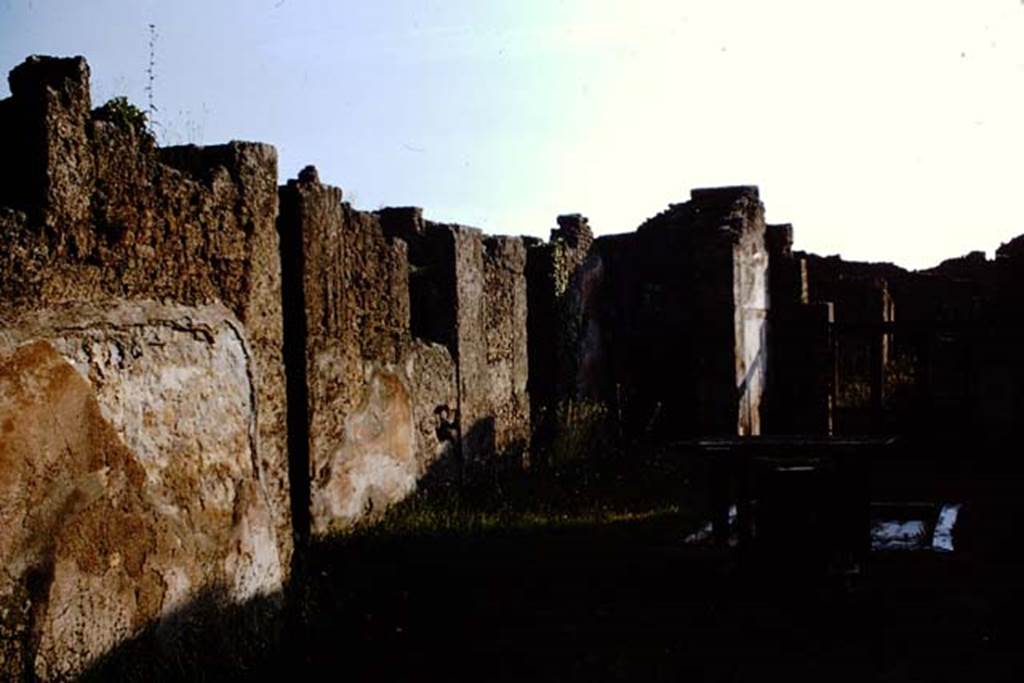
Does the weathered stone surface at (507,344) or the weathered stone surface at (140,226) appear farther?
the weathered stone surface at (507,344)

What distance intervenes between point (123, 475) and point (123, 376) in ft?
1.17

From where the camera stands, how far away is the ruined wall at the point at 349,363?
5.95 metres

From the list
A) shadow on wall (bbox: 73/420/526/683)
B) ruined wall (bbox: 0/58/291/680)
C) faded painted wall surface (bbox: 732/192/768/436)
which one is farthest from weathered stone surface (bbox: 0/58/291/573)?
faded painted wall surface (bbox: 732/192/768/436)

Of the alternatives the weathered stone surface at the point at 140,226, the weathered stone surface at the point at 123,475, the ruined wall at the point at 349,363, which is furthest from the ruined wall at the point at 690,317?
the weathered stone surface at the point at 123,475

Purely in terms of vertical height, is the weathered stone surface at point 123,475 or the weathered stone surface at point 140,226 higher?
the weathered stone surface at point 140,226

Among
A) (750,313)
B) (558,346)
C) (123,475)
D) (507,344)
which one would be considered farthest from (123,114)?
(750,313)

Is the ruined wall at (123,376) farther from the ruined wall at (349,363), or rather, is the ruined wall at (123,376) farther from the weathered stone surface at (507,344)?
the weathered stone surface at (507,344)

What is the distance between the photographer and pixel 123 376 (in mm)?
3965

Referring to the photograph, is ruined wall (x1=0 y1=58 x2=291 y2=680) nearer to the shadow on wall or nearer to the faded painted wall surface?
the shadow on wall

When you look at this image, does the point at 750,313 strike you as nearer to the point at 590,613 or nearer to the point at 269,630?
the point at 590,613

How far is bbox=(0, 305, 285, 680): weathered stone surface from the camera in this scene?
11.3 feet

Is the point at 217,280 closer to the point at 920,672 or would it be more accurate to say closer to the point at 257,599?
the point at 257,599

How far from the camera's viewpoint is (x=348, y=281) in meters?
6.53

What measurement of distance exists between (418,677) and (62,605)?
1.48 meters
